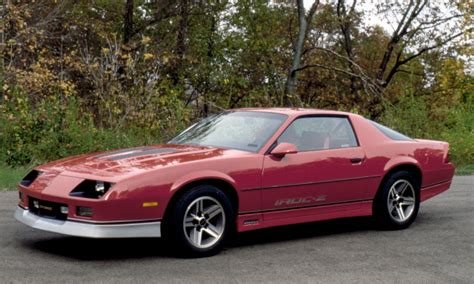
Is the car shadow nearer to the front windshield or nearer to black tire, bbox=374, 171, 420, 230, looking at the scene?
black tire, bbox=374, 171, 420, 230

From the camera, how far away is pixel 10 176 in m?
12.0

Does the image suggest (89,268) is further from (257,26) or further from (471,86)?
(257,26)

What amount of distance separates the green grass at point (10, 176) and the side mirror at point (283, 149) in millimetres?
5345

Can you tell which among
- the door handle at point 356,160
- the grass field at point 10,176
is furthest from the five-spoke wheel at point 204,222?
the grass field at point 10,176

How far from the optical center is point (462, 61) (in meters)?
31.4

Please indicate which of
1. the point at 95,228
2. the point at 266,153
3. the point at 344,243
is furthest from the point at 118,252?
the point at 344,243

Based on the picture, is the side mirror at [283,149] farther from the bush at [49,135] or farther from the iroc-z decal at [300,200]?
the bush at [49,135]

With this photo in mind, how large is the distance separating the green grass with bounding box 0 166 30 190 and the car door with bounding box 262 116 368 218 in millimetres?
5267

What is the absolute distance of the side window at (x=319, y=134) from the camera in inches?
301

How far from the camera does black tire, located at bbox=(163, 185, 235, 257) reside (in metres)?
6.49

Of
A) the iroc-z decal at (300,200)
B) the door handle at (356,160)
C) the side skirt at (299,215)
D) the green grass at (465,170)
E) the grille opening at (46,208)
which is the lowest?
the green grass at (465,170)

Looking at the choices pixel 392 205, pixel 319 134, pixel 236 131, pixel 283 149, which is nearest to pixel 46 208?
pixel 236 131

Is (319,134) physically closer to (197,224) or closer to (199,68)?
(197,224)

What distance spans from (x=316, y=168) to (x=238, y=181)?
3.35 feet
